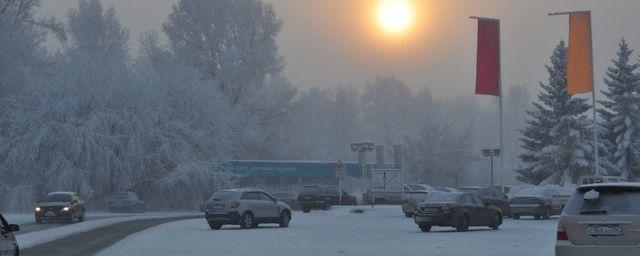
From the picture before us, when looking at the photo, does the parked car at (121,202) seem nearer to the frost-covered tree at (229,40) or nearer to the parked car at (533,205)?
the frost-covered tree at (229,40)

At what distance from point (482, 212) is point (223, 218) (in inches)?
372

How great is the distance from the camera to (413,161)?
10344 centimetres

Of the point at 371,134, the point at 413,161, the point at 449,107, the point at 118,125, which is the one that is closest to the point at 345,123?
the point at 371,134

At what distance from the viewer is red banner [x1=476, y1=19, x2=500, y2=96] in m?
51.8

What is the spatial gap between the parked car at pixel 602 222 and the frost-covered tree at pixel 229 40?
7017cm

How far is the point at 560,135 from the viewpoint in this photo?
73.5 m

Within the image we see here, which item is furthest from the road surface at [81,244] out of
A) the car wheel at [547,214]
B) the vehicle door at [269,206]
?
the car wheel at [547,214]

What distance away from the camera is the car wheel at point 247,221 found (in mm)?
37906

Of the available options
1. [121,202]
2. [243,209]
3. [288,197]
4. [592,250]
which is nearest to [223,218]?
[243,209]

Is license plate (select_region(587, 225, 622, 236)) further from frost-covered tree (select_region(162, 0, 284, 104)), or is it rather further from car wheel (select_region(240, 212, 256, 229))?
frost-covered tree (select_region(162, 0, 284, 104))

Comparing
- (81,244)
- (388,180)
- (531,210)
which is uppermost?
(388,180)

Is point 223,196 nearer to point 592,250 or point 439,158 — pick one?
point 592,250

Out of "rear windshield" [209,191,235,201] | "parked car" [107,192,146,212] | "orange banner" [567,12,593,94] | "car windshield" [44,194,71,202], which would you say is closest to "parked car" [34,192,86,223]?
"car windshield" [44,194,71,202]

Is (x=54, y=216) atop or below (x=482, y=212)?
below
